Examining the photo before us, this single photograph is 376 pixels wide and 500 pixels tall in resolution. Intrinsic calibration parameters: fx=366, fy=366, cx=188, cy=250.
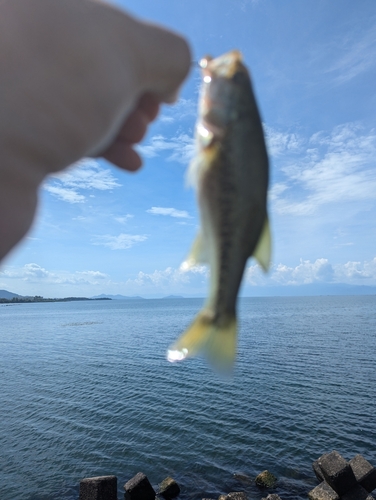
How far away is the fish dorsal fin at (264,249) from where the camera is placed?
93.8 inches

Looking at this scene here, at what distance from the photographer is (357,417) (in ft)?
92.8

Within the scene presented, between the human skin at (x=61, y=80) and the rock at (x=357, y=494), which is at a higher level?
the human skin at (x=61, y=80)

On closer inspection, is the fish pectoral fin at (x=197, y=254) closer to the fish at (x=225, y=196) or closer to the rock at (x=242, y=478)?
the fish at (x=225, y=196)

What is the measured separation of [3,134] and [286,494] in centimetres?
2331

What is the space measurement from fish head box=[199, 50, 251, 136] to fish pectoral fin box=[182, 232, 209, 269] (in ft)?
2.20

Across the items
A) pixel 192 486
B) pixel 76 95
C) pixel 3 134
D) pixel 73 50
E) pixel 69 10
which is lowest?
pixel 192 486

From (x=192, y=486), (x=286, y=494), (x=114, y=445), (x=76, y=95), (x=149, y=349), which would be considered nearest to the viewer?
(x=76, y=95)

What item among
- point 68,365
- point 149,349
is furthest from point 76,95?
point 149,349

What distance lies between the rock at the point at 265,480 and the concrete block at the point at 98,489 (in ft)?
27.4

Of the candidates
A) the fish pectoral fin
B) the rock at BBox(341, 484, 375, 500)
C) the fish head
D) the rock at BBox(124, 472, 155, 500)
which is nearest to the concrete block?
the rock at BBox(124, 472, 155, 500)

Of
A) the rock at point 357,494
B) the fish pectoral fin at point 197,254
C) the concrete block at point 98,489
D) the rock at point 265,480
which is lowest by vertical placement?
the rock at point 265,480

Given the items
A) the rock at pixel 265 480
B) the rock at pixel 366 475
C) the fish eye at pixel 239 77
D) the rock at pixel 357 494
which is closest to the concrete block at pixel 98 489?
the rock at pixel 265 480

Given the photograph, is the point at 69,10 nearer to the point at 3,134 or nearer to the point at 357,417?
the point at 3,134

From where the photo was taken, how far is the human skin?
1.71 m
